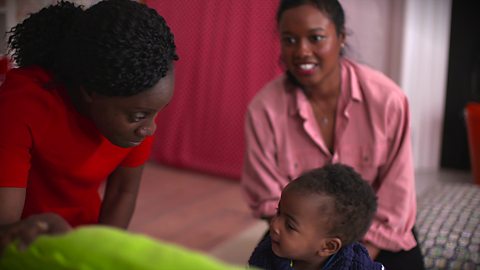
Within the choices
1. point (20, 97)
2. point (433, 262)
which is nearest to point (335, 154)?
point (433, 262)

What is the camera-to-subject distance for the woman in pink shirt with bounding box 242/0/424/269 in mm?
1552

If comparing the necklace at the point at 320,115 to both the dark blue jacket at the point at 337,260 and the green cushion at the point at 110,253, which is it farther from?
the green cushion at the point at 110,253

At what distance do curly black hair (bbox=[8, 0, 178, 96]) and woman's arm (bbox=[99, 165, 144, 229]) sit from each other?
0.35 metres

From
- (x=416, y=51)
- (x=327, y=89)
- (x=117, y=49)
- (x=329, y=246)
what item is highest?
(x=117, y=49)

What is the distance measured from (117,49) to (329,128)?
0.91 meters

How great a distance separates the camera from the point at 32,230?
64 cm

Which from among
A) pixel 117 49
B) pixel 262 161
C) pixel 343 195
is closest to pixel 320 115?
pixel 262 161

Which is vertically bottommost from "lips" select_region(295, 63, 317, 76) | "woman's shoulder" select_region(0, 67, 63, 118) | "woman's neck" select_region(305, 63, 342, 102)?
"woman's neck" select_region(305, 63, 342, 102)

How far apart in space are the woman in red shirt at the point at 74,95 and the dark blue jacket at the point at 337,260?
354 millimetres

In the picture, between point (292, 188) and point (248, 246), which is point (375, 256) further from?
point (248, 246)

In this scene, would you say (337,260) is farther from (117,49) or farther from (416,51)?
(416,51)

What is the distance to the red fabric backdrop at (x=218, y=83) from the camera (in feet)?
11.1

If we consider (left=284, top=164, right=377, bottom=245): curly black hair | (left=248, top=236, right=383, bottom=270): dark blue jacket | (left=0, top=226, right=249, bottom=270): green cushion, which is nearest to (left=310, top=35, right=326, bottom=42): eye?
(left=284, top=164, right=377, bottom=245): curly black hair

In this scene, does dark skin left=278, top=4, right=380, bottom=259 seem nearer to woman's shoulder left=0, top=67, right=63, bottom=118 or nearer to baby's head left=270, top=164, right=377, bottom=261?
baby's head left=270, top=164, right=377, bottom=261
